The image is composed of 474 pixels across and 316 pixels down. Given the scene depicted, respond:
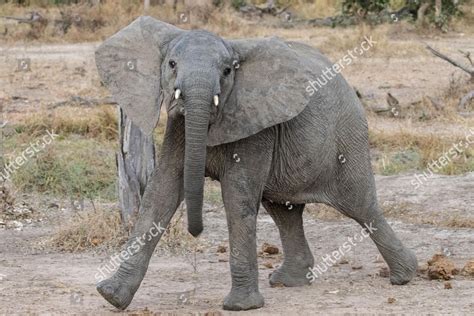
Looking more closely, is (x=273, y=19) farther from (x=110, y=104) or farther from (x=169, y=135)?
(x=169, y=135)

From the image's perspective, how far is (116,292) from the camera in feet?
18.2

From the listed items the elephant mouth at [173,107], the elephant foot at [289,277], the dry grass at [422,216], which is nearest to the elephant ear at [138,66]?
the elephant mouth at [173,107]

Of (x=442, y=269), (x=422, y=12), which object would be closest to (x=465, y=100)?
(x=442, y=269)

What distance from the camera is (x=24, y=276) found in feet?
21.5

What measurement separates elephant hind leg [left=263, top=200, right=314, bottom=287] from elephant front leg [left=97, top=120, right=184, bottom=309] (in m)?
0.88

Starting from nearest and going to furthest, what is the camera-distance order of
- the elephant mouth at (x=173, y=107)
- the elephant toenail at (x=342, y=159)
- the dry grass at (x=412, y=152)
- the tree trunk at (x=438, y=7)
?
the elephant mouth at (x=173, y=107), the elephant toenail at (x=342, y=159), the dry grass at (x=412, y=152), the tree trunk at (x=438, y=7)

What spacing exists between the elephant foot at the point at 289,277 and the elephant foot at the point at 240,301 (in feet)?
2.46

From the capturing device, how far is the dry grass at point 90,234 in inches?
289

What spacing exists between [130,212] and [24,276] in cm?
102

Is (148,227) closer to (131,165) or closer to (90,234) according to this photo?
(131,165)

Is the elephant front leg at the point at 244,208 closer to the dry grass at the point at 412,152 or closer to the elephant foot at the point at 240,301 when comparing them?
the elephant foot at the point at 240,301

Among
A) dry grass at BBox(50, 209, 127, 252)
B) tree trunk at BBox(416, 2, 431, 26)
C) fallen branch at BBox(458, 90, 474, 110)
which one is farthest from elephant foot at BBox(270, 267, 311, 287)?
tree trunk at BBox(416, 2, 431, 26)

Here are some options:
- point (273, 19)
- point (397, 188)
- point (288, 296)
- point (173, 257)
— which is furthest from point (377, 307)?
point (273, 19)

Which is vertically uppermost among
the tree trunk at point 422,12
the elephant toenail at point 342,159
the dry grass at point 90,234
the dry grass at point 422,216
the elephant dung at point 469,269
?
the elephant toenail at point 342,159
